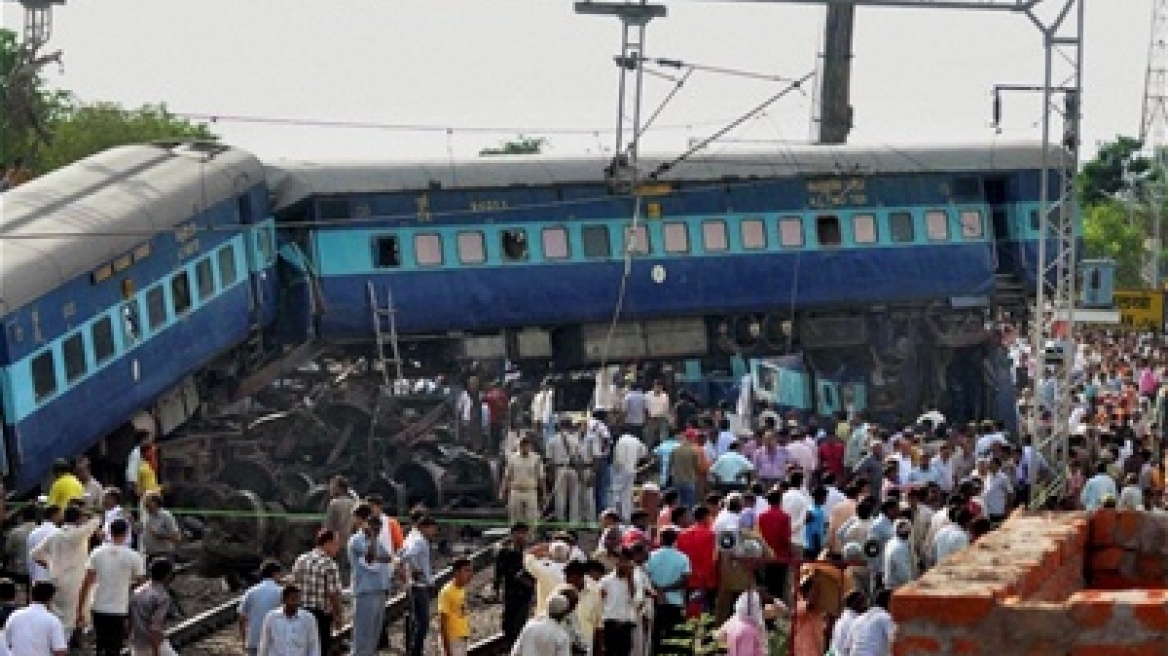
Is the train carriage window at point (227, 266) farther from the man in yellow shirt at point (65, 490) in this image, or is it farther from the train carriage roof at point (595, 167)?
the man in yellow shirt at point (65, 490)

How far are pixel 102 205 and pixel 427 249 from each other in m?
8.65

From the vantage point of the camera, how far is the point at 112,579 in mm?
A: 20500

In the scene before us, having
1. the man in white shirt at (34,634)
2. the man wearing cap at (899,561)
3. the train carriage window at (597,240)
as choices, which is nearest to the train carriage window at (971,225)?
the train carriage window at (597,240)

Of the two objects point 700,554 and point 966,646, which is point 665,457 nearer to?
point 700,554

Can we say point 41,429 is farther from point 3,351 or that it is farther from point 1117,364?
point 1117,364

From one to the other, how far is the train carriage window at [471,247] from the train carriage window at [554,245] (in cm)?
87

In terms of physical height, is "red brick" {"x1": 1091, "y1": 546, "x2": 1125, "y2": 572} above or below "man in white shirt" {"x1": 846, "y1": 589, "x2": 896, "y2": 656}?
above

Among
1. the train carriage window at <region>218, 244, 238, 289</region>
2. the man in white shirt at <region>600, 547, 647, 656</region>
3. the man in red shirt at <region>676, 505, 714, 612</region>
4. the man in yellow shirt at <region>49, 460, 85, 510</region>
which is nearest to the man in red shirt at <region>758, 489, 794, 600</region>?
the man in red shirt at <region>676, 505, 714, 612</region>

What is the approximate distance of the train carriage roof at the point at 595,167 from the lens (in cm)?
3824

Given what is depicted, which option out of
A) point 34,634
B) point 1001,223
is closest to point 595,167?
point 1001,223

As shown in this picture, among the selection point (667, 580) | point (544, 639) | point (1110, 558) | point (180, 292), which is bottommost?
point (667, 580)

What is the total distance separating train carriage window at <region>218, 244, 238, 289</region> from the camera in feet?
110

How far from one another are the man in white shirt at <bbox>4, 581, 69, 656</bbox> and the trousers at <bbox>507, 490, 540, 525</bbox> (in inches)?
443

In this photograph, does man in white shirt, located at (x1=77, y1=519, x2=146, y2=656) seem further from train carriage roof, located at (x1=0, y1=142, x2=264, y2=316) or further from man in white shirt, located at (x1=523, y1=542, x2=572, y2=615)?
train carriage roof, located at (x1=0, y1=142, x2=264, y2=316)
